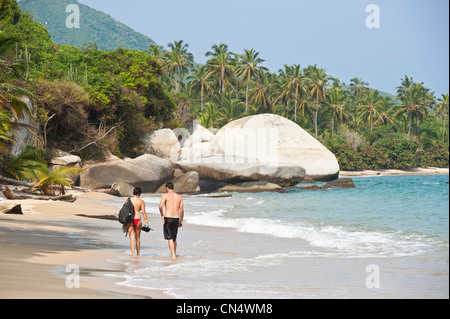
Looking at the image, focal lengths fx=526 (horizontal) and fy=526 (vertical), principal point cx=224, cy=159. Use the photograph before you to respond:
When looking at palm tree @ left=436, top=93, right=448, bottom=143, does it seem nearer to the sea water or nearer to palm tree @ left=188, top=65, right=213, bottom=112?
palm tree @ left=188, top=65, right=213, bottom=112

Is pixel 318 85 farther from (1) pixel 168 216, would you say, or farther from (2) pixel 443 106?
(1) pixel 168 216

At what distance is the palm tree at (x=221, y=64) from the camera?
71062mm

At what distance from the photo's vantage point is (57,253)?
8.04 m

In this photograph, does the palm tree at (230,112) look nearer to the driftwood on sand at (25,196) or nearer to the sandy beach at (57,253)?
the driftwood on sand at (25,196)

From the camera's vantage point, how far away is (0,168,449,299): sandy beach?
5.37m

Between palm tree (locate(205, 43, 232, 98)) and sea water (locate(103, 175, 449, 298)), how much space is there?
55768mm

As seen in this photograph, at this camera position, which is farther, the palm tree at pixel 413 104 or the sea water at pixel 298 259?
the palm tree at pixel 413 104

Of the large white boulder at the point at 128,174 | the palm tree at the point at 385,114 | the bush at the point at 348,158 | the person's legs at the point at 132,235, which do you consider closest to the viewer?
the person's legs at the point at 132,235

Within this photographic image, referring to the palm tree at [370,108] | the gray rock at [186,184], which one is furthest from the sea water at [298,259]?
the palm tree at [370,108]

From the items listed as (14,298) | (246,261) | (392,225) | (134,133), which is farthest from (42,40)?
(14,298)

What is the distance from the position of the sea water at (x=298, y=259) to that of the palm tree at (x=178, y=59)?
193 feet

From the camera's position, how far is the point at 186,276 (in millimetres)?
7047

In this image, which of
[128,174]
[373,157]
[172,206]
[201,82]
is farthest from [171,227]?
[373,157]
